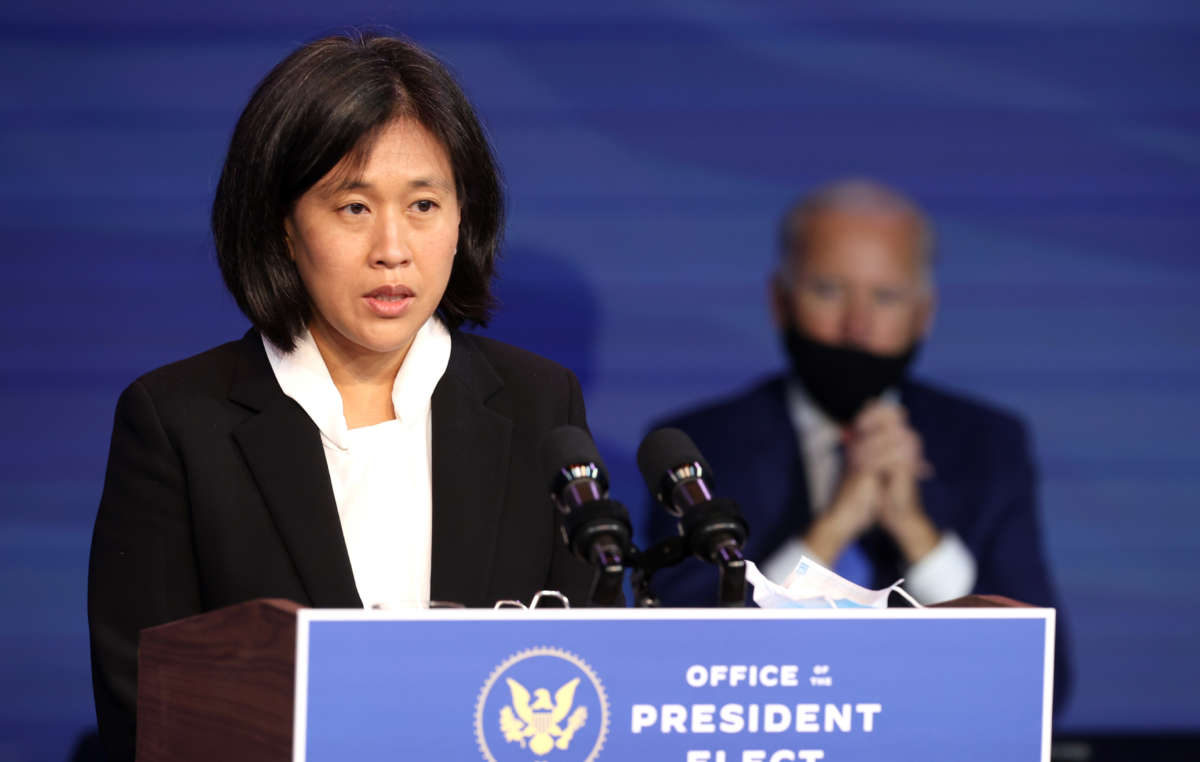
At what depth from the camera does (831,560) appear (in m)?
3.54

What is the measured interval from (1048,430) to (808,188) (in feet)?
2.97

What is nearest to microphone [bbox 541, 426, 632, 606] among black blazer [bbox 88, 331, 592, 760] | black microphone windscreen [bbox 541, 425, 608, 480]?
black microphone windscreen [bbox 541, 425, 608, 480]

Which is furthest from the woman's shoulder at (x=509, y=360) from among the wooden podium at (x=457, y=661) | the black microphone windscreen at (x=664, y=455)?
the wooden podium at (x=457, y=661)

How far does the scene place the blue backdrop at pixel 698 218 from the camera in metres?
3.49

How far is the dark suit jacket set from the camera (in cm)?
354

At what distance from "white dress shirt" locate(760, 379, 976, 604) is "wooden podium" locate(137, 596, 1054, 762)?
2225 mm

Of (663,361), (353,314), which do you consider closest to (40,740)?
(663,361)

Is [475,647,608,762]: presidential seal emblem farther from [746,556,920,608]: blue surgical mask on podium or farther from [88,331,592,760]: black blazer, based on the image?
[88,331,592,760]: black blazer

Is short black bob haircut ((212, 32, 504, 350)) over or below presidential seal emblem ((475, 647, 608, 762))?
over

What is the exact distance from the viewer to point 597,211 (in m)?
3.62

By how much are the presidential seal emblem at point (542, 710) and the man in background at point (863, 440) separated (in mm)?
2338

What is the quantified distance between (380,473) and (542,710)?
626 mm

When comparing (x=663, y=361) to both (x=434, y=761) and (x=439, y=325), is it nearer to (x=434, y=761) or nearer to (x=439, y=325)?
(x=439, y=325)

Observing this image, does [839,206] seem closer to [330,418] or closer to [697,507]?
[330,418]
